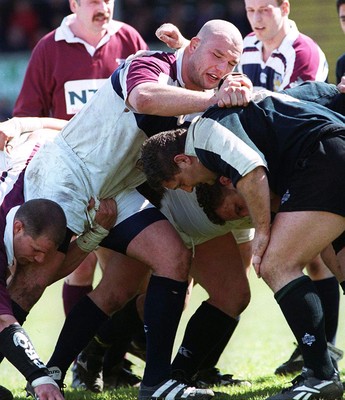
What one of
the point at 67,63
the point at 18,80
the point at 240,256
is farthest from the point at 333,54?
the point at 240,256

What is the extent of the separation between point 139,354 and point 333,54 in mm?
12581

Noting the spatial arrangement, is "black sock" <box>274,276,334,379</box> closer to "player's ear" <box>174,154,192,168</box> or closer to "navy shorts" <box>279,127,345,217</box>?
"navy shorts" <box>279,127,345,217</box>

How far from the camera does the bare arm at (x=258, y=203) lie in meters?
3.86

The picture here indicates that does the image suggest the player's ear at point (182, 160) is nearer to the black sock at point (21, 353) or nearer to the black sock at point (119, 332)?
the black sock at point (21, 353)

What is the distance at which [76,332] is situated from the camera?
459cm

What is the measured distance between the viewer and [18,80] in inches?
612

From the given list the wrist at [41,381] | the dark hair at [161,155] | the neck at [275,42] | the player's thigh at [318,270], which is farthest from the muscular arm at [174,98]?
the neck at [275,42]

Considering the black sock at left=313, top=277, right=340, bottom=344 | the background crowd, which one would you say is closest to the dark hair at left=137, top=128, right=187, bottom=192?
the black sock at left=313, top=277, right=340, bottom=344

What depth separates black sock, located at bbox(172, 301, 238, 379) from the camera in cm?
471

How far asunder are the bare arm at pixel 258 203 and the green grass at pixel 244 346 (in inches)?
33.1

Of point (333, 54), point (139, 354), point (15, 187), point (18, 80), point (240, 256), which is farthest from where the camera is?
point (333, 54)

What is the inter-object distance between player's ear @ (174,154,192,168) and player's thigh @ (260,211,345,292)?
473 millimetres

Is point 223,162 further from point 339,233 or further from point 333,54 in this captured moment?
point 333,54

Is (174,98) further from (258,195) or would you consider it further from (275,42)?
(275,42)
